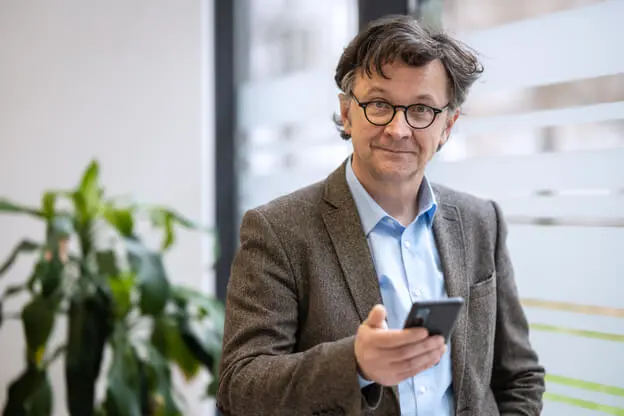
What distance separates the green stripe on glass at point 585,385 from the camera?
176cm

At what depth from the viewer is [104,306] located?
8.05 feet

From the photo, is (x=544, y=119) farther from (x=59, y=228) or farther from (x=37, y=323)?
(x=37, y=323)

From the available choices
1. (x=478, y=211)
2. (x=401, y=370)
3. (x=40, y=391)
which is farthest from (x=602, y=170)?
(x=40, y=391)

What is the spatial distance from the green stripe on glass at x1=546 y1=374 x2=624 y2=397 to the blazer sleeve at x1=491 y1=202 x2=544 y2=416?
35 cm

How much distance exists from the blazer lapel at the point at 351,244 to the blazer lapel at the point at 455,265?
18 cm

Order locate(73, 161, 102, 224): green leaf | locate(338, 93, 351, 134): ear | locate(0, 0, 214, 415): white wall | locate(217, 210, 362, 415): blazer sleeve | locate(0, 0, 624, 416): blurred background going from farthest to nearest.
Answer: locate(0, 0, 214, 415): white wall → locate(73, 161, 102, 224): green leaf → locate(0, 0, 624, 416): blurred background → locate(338, 93, 351, 134): ear → locate(217, 210, 362, 415): blazer sleeve

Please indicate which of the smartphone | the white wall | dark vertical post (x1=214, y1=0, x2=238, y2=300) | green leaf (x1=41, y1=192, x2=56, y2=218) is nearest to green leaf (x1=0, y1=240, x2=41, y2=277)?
green leaf (x1=41, y1=192, x2=56, y2=218)

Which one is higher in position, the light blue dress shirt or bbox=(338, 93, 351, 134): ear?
bbox=(338, 93, 351, 134): ear

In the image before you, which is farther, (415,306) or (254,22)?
(254,22)

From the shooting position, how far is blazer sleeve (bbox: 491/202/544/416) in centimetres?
150

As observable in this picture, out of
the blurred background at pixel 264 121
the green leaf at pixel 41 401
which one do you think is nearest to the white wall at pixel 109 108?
the blurred background at pixel 264 121

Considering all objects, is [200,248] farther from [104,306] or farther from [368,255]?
[368,255]

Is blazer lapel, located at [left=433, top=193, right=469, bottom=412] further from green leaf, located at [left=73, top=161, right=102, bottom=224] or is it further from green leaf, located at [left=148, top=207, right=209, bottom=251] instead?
green leaf, located at [left=73, top=161, right=102, bottom=224]

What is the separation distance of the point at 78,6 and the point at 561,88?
86.8 inches
